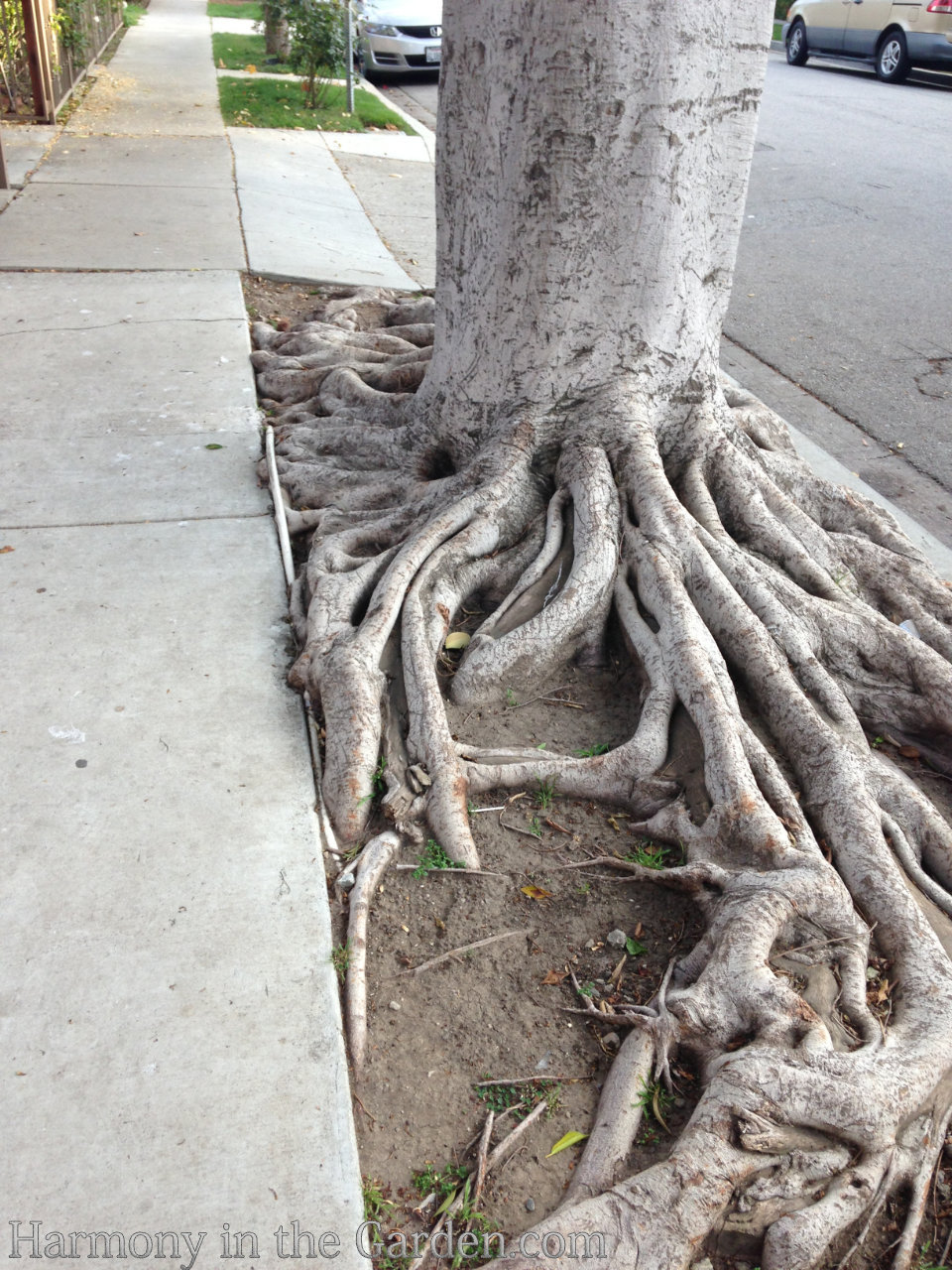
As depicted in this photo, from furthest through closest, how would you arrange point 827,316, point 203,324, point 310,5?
point 310,5 → point 827,316 → point 203,324

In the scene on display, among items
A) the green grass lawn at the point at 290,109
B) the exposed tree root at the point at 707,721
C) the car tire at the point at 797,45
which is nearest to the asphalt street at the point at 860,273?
the exposed tree root at the point at 707,721

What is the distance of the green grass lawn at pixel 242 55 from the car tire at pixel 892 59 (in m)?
9.87

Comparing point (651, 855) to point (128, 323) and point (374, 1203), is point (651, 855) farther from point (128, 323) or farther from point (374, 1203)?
point (128, 323)

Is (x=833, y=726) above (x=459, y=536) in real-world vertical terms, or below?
below

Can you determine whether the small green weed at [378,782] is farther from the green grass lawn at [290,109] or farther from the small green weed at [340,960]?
the green grass lawn at [290,109]

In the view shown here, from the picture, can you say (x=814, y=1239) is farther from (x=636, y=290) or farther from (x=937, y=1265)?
(x=636, y=290)

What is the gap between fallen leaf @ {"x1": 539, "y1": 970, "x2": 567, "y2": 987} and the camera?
252 cm

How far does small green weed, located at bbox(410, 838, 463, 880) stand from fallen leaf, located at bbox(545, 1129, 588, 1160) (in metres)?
0.76

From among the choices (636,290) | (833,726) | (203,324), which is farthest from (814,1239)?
(203,324)

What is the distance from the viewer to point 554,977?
2527 millimetres

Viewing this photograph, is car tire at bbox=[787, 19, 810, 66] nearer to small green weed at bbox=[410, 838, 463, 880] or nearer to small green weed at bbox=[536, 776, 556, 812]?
small green weed at bbox=[536, 776, 556, 812]

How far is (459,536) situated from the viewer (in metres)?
3.59

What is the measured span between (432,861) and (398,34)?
16271 millimetres

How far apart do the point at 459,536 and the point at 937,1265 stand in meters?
2.41
